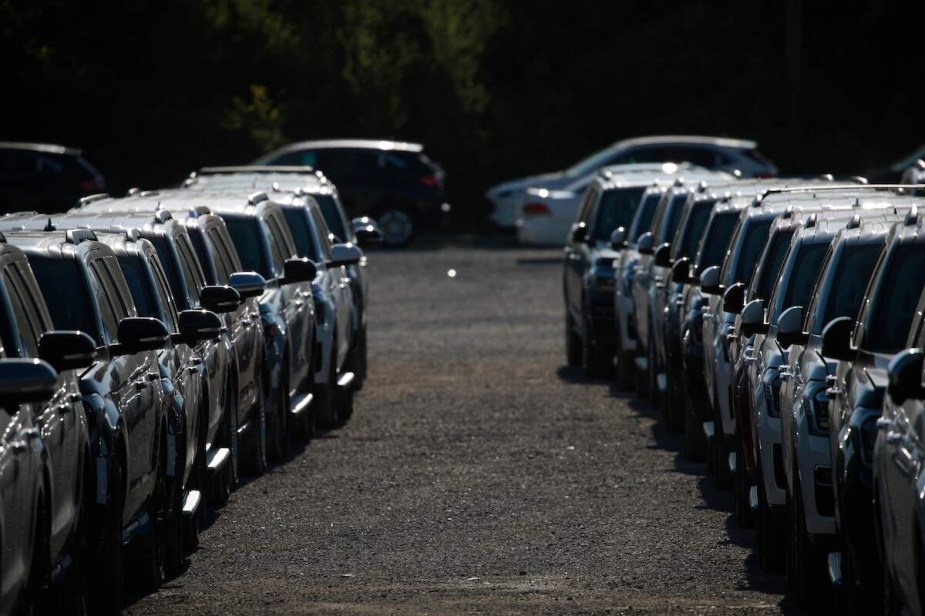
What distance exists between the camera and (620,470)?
1417 cm

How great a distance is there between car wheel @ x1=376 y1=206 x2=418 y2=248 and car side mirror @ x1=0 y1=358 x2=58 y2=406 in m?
33.7

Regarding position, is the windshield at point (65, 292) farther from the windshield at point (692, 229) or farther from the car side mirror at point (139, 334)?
the windshield at point (692, 229)

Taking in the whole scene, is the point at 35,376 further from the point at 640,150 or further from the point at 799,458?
the point at 640,150

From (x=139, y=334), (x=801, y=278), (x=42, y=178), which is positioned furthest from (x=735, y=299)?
(x=42, y=178)

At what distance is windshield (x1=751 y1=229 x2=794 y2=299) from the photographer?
40.0 feet

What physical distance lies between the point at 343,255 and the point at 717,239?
3.28m

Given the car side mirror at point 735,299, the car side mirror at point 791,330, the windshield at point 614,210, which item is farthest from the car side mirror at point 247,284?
the windshield at point 614,210

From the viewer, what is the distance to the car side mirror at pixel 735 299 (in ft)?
40.7

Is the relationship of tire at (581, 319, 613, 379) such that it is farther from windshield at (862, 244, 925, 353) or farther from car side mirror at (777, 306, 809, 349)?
windshield at (862, 244, 925, 353)

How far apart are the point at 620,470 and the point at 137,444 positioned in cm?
526

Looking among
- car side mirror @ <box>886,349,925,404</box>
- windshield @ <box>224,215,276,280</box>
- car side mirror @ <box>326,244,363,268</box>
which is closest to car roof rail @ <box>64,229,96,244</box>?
car side mirror @ <box>886,349,925,404</box>

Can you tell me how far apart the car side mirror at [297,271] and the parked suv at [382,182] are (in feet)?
81.5

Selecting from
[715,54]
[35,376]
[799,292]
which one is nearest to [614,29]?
[715,54]

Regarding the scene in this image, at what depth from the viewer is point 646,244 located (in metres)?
18.2
